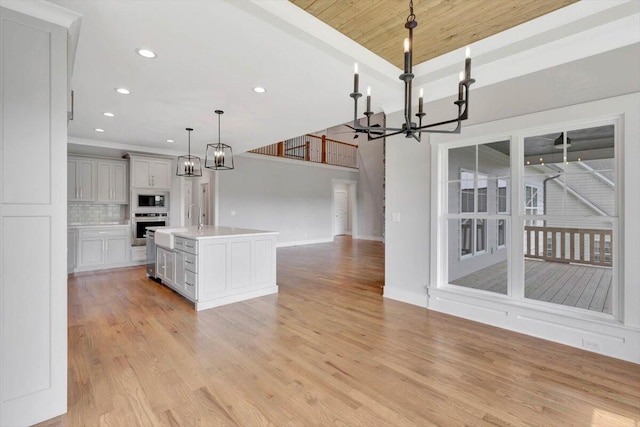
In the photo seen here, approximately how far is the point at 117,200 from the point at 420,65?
6244mm

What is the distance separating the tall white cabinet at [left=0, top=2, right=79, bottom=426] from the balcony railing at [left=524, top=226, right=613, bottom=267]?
3.97 meters

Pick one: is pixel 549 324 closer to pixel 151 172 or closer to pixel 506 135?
pixel 506 135

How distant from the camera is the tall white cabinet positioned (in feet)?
5.36

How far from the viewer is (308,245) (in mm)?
9594

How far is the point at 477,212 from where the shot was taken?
352cm

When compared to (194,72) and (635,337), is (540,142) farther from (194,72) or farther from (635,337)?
(194,72)

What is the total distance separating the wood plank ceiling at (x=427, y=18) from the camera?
91.0 inches

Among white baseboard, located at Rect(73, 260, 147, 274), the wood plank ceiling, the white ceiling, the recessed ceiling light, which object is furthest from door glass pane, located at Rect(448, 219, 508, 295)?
white baseboard, located at Rect(73, 260, 147, 274)

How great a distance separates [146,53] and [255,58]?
3.20 feet

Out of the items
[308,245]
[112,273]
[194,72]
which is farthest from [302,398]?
[308,245]

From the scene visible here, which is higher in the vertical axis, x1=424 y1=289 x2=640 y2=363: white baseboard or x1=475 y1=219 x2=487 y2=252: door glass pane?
x1=475 y1=219 x2=487 y2=252: door glass pane

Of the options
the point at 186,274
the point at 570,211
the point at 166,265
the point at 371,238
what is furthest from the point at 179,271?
the point at 371,238

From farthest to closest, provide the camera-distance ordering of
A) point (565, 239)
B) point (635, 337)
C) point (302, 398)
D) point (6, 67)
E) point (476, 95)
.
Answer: point (565, 239) → point (476, 95) → point (635, 337) → point (302, 398) → point (6, 67)

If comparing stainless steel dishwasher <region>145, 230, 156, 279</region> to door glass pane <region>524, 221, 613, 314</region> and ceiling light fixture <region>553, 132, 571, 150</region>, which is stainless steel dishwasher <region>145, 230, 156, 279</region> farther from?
ceiling light fixture <region>553, 132, 571, 150</region>
